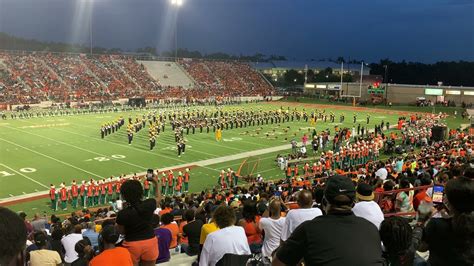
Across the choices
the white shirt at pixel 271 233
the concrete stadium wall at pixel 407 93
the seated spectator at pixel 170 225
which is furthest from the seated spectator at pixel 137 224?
the concrete stadium wall at pixel 407 93

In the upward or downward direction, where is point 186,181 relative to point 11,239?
downward

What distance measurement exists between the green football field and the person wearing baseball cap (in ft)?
46.9

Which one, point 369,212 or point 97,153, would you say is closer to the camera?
point 369,212

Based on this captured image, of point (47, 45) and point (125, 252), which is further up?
point (47, 45)

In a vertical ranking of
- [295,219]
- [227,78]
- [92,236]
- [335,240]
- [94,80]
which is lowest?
[92,236]

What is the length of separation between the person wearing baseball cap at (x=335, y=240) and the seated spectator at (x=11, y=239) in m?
1.31

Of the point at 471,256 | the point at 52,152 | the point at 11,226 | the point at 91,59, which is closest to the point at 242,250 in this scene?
the point at 471,256

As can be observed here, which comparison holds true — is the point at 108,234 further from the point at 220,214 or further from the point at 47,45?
the point at 47,45

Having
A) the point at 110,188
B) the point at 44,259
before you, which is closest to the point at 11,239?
the point at 44,259

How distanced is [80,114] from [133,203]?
4182 cm

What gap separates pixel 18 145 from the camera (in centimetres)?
2586

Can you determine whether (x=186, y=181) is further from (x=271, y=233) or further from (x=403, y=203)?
(x=271, y=233)

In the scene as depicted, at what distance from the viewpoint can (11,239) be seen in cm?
176

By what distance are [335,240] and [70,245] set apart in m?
4.93
